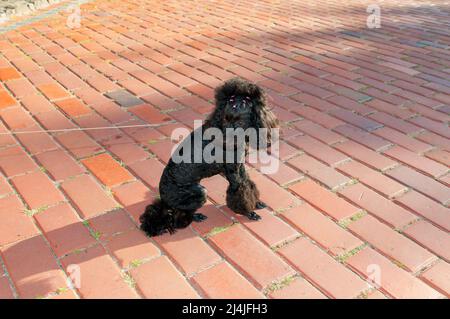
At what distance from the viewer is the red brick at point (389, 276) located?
77.2 inches

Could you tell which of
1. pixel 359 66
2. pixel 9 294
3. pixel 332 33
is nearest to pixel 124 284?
pixel 9 294

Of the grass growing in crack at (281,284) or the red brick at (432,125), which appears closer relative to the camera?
the grass growing in crack at (281,284)

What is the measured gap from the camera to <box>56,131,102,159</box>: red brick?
3.05 m

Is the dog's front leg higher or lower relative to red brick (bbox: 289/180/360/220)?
higher

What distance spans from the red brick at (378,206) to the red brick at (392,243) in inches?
2.7

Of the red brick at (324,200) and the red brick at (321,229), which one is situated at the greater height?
the red brick at (324,200)

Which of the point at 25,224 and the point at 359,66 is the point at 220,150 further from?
the point at 359,66

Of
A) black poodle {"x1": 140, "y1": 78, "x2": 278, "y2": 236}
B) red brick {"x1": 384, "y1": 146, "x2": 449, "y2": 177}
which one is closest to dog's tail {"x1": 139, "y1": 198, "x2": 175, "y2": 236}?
black poodle {"x1": 140, "y1": 78, "x2": 278, "y2": 236}

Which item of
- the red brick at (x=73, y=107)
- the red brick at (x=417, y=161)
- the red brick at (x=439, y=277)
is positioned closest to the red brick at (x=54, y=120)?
the red brick at (x=73, y=107)

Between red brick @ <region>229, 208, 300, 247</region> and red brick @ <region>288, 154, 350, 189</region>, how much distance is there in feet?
1.70

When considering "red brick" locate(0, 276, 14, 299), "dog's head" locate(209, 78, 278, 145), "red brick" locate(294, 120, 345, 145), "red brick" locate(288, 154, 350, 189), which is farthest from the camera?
"red brick" locate(294, 120, 345, 145)

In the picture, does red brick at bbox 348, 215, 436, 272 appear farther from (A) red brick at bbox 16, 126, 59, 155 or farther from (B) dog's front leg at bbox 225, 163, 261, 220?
(A) red brick at bbox 16, 126, 59, 155

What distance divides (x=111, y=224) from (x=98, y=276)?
1.34 ft

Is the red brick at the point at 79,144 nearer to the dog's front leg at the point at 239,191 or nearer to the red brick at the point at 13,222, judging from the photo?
the red brick at the point at 13,222
